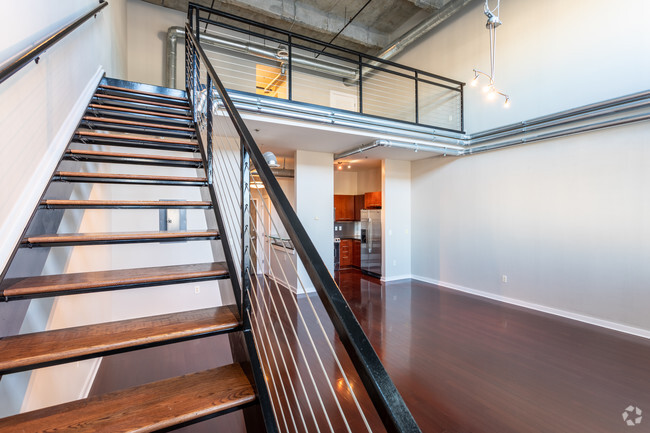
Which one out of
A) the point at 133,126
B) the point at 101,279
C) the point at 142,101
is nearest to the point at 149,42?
the point at 142,101

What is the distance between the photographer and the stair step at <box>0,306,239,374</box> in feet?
3.48

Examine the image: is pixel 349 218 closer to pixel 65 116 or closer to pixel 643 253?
pixel 643 253

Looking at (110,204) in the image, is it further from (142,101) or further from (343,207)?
(343,207)

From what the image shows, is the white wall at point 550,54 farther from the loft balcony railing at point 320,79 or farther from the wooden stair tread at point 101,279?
the wooden stair tread at point 101,279

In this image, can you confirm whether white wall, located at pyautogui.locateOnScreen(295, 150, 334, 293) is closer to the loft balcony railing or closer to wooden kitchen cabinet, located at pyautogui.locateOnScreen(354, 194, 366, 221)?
the loft balcony railing

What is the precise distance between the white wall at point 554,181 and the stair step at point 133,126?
5146mm

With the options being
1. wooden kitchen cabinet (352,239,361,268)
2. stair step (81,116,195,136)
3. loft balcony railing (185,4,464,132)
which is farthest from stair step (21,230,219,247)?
wooden kitchen cabinet (352,239,361,268)

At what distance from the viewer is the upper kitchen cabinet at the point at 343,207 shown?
8984 millimetres

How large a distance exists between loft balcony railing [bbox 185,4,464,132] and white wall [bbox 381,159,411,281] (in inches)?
48.7

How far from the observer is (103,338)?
1207 millimetres

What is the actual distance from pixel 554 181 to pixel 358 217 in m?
5.22

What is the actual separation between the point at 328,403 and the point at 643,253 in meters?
4.40

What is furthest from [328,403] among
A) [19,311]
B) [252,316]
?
[19,311]

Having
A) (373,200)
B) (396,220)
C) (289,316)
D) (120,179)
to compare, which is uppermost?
(373,200)
